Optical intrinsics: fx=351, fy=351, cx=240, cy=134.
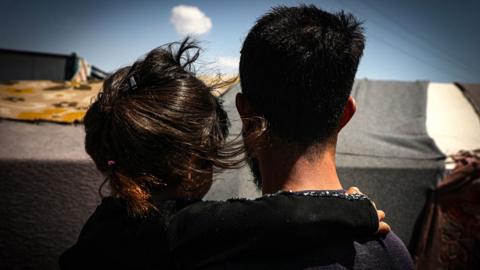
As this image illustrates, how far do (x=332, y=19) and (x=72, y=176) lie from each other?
200 cm

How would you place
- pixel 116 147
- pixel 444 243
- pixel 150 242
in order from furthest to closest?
1. pixel 444 243
2. pixel 116 147
3. pixel 150 242

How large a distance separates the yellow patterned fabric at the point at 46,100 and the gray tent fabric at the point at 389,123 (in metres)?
2.04

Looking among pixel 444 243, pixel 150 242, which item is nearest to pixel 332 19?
pixel 150 242

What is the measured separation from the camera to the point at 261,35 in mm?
877

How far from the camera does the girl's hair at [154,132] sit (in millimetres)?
1100

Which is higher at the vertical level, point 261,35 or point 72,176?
point 261,35

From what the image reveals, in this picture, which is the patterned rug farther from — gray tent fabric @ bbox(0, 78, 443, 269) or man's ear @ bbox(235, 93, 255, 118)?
man's ear @ bbox(235, 93, 255, 118)

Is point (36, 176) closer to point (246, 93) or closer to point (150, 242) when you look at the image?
point (150, 242)

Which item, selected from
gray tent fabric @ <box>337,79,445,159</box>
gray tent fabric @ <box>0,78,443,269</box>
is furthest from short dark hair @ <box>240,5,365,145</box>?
gray tent fabric @ <box>337,79,445,159</box>

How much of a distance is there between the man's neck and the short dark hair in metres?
0.04

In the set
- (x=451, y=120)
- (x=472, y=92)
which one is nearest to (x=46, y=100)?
(x=451, y=120)

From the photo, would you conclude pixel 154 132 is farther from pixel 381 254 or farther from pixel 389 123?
pixel 389 123

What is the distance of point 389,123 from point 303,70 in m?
2.36

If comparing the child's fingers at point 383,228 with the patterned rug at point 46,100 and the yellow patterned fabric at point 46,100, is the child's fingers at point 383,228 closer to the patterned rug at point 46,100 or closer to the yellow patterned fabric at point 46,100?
the patterned rug at point 46,100
